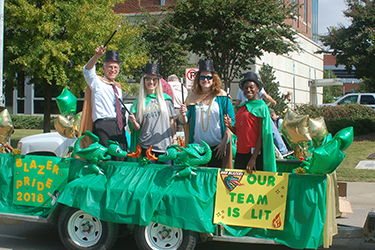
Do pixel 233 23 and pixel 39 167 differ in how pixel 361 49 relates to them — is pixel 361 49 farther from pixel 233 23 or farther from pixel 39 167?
pixel 39 167

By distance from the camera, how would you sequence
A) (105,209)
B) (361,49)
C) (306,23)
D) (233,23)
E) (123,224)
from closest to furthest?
1. (105,209)
2. (123,224)
3. (233,23)
4. (361,49)
5. (306,23)

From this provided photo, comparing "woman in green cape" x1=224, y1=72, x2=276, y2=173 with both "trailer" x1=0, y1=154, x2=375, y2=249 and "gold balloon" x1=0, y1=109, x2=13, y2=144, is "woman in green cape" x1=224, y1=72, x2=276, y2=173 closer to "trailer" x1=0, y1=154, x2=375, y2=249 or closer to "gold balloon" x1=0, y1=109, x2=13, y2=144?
"trailer" x1=0, y1=154, x2=375, y2=249

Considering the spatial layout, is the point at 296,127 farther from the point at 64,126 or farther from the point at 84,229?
the point at 64,126

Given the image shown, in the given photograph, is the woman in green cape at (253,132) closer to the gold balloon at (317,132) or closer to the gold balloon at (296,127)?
the gold balloon at (296,127)

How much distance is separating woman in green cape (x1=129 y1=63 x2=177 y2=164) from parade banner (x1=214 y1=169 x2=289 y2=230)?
3.23ft

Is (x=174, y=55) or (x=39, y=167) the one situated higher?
(x=174, y=55)

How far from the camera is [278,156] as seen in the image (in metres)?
6.29

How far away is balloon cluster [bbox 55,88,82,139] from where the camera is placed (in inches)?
221

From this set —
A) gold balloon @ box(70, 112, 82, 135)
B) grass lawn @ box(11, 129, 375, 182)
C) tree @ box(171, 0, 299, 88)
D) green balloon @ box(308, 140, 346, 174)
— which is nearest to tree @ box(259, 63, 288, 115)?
tree @ box(171, 0, 299, 88)

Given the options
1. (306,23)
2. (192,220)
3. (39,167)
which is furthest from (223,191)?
(306,23)

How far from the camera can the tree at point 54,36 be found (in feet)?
45.2

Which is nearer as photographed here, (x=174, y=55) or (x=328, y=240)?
(x=328, y=240)

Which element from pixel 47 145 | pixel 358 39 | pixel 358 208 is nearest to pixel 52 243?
A: pixel 47 145

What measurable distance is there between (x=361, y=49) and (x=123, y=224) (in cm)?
1452
